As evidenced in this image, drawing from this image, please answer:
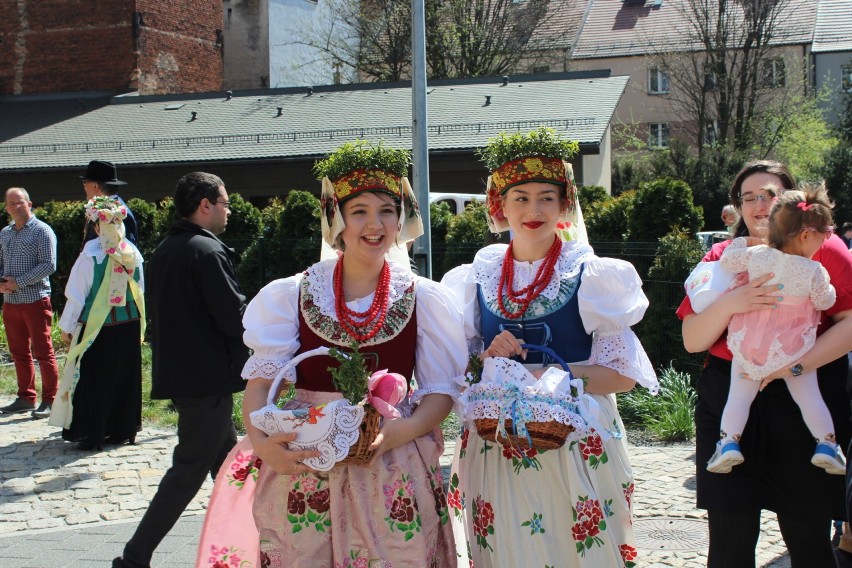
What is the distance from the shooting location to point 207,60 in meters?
33.1

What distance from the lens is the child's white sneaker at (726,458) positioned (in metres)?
3.55

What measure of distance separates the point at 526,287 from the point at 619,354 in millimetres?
Result: 428

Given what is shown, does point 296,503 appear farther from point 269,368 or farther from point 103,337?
point 103,337

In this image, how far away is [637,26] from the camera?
1855 inches

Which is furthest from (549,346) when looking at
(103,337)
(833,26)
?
(833,26)

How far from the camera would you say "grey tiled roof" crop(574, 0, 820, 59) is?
139ft

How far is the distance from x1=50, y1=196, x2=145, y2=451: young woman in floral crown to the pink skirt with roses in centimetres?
490

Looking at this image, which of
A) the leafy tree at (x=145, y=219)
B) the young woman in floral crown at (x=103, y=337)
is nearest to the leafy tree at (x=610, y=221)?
the young woman in floral crown at (x=103, y=337)

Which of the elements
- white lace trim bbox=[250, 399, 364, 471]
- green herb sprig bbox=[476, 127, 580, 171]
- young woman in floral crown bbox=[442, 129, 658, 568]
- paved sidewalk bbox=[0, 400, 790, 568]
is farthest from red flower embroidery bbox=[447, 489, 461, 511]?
paved sidewalk bbox=[0, 400, 790, 568]

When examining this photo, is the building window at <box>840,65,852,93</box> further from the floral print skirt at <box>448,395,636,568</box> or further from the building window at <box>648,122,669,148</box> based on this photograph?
the floral print skirt at <box>448,395,636,568</box>

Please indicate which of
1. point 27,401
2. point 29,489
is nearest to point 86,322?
point 29,489

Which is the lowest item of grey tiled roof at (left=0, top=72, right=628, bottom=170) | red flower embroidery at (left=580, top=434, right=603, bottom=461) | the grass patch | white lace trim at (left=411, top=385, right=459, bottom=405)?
the grass patch

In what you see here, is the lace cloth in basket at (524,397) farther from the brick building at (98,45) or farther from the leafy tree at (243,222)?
the brick building at (98,45)

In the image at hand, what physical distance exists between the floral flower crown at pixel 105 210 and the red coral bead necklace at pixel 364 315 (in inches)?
184
